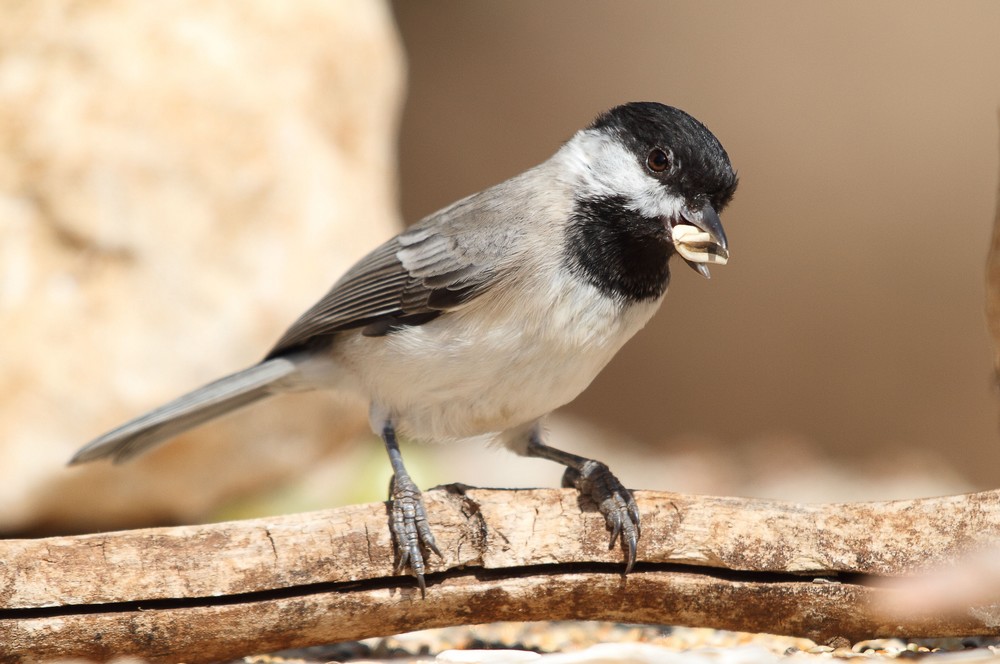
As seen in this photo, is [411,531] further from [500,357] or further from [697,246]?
[697,246]

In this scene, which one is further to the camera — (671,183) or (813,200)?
(813,200)

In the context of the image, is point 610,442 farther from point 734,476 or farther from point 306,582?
point 306,582

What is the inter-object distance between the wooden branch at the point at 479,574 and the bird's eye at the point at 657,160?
3.14ft

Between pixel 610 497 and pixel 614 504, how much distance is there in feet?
0.12

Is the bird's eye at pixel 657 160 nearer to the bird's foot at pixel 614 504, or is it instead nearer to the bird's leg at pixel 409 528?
the bird's foot at pixel 614 504

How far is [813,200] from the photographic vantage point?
24.1 feet

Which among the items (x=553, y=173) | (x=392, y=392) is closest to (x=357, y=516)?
(x=392, y=392)

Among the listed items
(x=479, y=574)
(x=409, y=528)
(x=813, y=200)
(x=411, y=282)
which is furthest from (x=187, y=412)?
(x=813, y=200)

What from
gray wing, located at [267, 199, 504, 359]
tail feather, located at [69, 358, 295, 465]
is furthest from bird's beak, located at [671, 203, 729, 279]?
tail feather, located at [69, 358, 295, 465]

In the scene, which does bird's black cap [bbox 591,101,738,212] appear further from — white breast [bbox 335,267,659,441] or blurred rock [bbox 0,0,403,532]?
blurred rock [bbox 0,0,403,532]

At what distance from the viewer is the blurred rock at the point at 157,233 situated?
4.45m

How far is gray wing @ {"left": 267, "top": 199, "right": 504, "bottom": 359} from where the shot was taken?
10.2 ft

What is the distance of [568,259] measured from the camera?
2932 millimetres

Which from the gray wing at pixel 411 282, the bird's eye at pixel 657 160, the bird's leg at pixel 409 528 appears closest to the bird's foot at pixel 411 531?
the bird's leg at pixel 409 528
